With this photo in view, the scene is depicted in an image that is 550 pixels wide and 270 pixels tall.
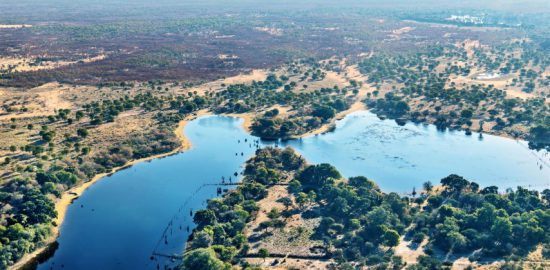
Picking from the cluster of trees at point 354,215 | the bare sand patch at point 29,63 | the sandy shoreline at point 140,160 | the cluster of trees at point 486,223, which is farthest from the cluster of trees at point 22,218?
the bare sand patch at point 29,63

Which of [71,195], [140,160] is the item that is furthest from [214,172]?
[71,195]

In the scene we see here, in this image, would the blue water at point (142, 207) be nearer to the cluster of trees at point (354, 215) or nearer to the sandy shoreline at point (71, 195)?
the sandy shoreline at point (71, 195)

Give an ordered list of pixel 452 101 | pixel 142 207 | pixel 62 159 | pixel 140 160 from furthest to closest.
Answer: pixel 452 101
pixel 140 160
pixel 62 159
pixel 142 207

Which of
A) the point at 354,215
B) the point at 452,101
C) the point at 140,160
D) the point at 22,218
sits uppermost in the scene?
the point at 452,101

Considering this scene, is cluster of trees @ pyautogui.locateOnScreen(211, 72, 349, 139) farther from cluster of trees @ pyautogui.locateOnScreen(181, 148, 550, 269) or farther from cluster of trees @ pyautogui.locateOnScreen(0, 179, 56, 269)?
cluster of trees @ pyautogui.locateOnScreen(0, 179, 56, 269)

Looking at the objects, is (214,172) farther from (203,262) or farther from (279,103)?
(279,103)

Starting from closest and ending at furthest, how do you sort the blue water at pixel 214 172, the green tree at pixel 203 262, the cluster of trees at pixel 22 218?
the green tree at pixel 203 262, the cluster of trees at pixel 22 218, the blue water at pixel 214 172

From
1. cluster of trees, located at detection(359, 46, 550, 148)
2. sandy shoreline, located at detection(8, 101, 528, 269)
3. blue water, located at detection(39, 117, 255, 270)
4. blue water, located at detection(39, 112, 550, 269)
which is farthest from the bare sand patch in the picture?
cluster of trees, located at detection(359, 46, 550, 148)

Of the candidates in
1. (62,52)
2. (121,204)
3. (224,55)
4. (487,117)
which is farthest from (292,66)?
(121,204)

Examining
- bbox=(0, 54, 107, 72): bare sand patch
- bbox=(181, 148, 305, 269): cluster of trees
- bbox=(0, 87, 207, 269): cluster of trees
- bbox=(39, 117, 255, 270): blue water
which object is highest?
bbox=(0, 54, 107, 72): bare sand patch
